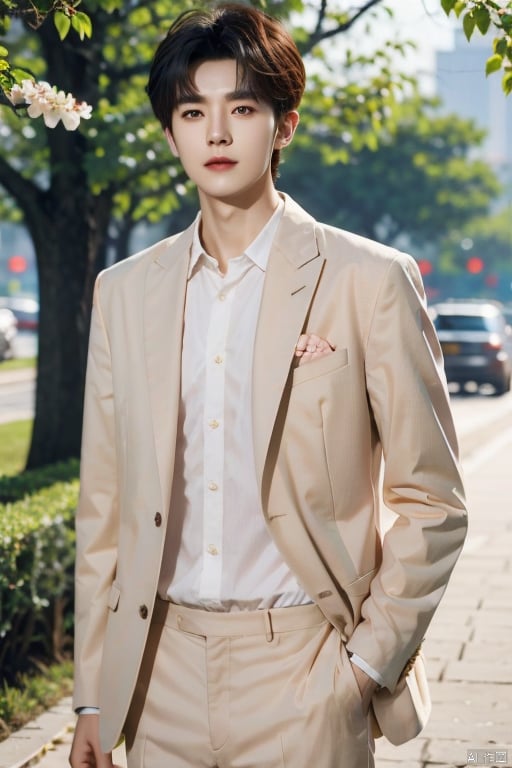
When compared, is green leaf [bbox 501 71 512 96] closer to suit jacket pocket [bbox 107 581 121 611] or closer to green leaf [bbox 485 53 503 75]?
green leaf [bbox 485 53 503 75]

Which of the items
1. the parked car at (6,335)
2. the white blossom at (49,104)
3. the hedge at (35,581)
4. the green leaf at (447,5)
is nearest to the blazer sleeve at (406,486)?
the white blossom at (49,104)

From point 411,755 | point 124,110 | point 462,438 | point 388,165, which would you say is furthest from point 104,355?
point 388,165

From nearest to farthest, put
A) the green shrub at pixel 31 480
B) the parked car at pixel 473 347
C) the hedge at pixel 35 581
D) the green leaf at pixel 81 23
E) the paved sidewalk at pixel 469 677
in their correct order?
the green leaf at pixel 81 23 < the paved sidewalk at pixel 469 677 < the hedge at pixel 35 581 < the green shrub at pixel 31 480 < the parked car at pixel 473 347

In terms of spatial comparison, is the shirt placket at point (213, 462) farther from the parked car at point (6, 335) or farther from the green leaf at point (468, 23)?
the parked car at point (6, 335)

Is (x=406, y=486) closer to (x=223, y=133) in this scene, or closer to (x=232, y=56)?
(x=223, y=133)

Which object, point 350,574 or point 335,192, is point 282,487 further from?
point 335,192

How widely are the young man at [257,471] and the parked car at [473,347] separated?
74.7 ft

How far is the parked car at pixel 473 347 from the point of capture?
2558cm

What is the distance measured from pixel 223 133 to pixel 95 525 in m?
0.81

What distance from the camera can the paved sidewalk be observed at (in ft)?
16.6

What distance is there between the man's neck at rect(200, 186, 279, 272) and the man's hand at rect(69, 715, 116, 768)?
0.92 metres

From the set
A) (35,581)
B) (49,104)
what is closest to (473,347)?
(35,581)

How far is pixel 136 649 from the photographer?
2.67 m

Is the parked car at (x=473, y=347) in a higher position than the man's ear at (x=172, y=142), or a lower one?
lower
